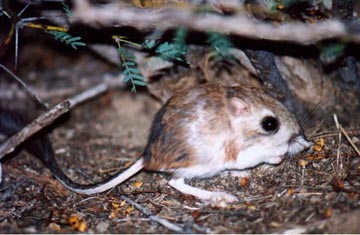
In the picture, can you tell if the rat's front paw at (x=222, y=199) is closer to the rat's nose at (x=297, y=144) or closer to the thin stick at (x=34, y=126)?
the rat's nose at (x=297, y=144)

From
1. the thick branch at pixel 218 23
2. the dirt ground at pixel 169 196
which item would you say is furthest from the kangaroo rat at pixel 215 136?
the thick branch at pixel 218 23

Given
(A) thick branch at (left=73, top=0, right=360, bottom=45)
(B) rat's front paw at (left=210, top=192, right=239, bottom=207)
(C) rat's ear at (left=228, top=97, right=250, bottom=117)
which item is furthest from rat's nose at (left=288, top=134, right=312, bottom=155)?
(A) thick branch at (left=73, top=0, right=360, bottom=45)

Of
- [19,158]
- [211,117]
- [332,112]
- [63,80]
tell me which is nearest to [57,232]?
[211,117]

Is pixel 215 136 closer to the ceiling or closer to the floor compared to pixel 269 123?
closer to the floor

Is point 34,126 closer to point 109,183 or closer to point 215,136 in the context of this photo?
point 109,183

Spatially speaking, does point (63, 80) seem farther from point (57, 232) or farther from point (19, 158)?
point (57, 232)

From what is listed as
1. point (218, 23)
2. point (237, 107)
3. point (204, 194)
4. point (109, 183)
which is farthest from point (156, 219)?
point (218, 23)

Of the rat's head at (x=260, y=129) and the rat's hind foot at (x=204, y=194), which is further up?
→ the rat's head at (x=260, y=129)
